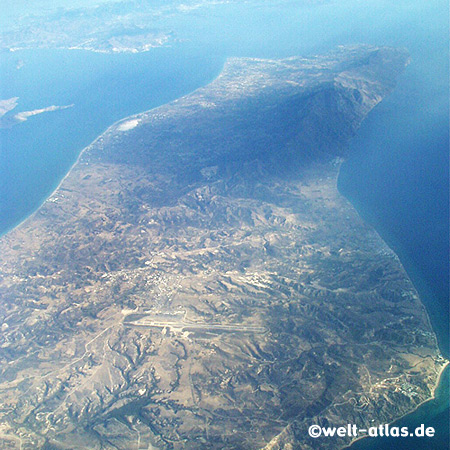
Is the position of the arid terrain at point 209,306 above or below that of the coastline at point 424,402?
above

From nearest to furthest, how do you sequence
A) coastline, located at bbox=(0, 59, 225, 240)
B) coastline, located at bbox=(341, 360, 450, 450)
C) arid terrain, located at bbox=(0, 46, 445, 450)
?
coastline, located at bbox=(341, 360, 450, 450) < arid terrain, located at bbox=(0, 46, 445, 450) < coastline, located at bbox=(0, 59, 225, 240)

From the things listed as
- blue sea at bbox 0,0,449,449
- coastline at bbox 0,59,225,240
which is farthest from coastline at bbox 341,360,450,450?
coastline at bbox 0,59,225,240

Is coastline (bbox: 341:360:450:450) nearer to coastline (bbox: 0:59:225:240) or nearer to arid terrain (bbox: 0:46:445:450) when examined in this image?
arid terrain (bbox: 0:46:445:450)

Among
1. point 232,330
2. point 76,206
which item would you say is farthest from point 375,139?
point 76,206

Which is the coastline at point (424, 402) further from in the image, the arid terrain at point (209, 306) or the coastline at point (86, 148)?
the coastline at point (86, 148)

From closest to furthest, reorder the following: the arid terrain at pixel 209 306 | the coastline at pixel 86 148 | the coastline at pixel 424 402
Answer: the coastline at pixel 424 402 → the arid terrain at pixel 209 306 → the coastline at pixel 86 148

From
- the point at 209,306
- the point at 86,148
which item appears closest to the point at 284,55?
the point at 86,148

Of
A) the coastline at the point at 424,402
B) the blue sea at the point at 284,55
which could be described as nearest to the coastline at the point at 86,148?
the blue sea at the point at 284,55

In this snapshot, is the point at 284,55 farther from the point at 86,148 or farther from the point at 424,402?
the point at 424,402

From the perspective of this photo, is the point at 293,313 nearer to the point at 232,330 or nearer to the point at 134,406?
the point at 232,330
